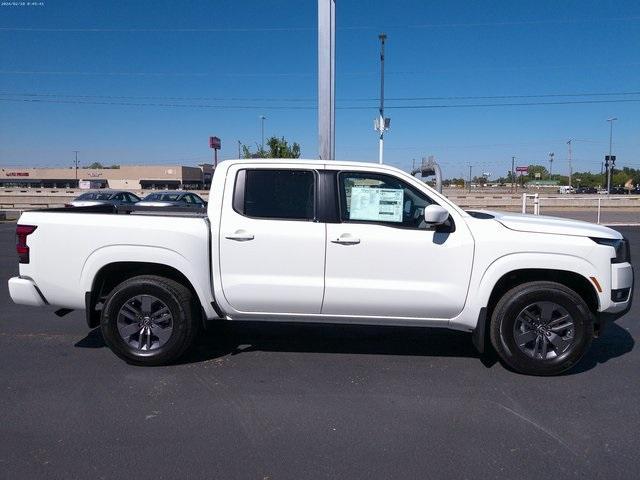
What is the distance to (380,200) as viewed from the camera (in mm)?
4766

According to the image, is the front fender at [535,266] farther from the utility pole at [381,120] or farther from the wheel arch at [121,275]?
the utility pole at [381,120]

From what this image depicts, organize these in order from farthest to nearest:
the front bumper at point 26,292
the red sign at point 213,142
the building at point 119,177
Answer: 1. the building at point 119,177
2. the red sign at point 213,142
3. the front bumper at point 26,292

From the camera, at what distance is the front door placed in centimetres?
461

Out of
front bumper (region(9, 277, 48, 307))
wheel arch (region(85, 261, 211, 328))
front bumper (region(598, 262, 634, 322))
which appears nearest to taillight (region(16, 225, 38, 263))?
front bumper (region(9, 277, 48, 307))

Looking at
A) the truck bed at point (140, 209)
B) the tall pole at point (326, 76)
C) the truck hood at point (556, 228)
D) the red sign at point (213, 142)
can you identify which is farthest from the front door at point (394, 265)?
the red sign at point (213, 142)

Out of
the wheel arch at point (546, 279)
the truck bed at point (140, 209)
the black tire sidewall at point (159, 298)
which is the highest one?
the truck bed at point (140, 209)

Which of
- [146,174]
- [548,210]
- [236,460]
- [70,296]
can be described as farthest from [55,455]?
[146,174]

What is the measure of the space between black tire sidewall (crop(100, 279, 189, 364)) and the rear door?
0.47 meters

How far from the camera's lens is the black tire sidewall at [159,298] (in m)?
4.79

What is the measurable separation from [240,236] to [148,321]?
1178 millimetres

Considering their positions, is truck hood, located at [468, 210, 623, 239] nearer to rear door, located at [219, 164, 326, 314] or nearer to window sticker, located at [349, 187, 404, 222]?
window sticker, located at [349, 187, 404, 222]

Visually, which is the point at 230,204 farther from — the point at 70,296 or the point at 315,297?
the point at 70,296

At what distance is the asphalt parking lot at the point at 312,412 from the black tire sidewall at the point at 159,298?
0.14 metres

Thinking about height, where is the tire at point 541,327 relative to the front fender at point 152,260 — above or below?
below
